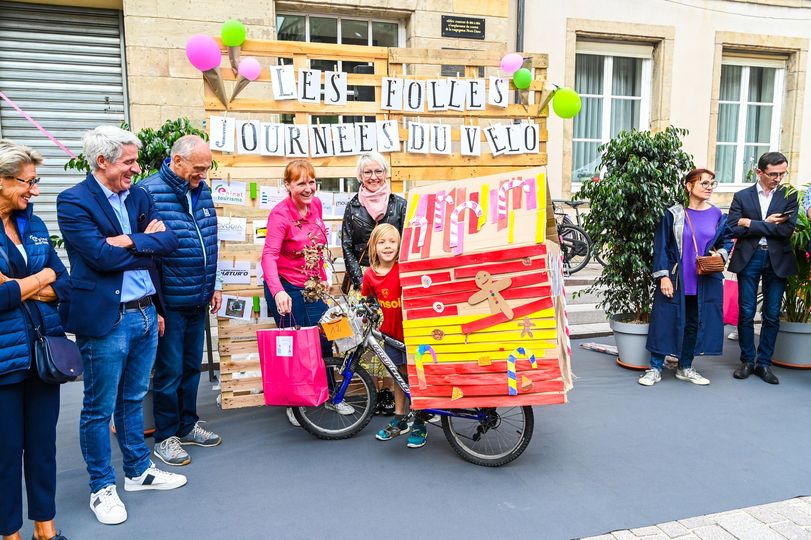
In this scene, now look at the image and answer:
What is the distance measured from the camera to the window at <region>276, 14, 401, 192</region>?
7.17 meters

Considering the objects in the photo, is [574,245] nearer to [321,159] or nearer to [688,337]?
[688,337]

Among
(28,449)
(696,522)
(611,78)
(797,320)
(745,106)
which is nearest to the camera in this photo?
(28,449)

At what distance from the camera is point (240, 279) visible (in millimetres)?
4129

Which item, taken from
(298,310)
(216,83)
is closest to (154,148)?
(216,83)

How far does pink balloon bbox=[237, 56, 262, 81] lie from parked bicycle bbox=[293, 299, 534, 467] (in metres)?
1.80

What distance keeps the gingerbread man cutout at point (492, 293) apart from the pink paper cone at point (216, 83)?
2349mm

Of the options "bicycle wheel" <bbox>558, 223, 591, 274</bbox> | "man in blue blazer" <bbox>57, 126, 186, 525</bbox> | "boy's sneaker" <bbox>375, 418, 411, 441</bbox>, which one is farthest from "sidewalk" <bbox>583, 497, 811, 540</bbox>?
"bicycle wheel" <bbox>558, 223, 591, 274</bbox>

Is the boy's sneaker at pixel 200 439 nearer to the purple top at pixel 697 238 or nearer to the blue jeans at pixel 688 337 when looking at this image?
the blue jeans at pixel 688 337

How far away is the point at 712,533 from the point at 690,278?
2418mm

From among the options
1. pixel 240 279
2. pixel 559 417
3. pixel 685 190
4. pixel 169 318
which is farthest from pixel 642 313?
pixel 169 318

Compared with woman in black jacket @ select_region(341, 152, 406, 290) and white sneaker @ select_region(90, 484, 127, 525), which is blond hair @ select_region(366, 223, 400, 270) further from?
white sneaker @ select_region(90, 484, 127, 525)

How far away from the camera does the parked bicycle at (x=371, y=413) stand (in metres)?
3.28

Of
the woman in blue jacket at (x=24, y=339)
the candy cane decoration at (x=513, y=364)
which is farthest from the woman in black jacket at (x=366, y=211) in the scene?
the woman in blue jacket at (x=24, y=339)

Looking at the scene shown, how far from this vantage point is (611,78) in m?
8.88
